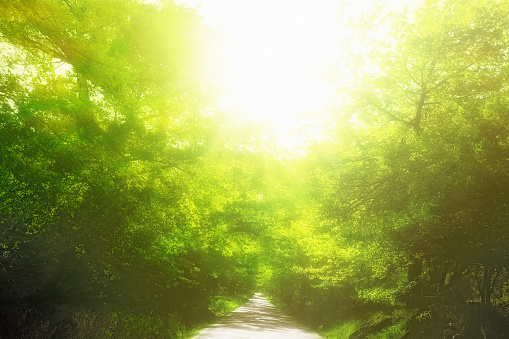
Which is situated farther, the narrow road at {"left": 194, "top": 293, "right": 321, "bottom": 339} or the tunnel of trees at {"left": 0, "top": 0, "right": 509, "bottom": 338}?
the narrow road at {"left": 194, "top": 293, "right": 321, "bottom": 339}

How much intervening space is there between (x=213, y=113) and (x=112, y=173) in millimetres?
7171

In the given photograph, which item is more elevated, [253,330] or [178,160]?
[178,160]

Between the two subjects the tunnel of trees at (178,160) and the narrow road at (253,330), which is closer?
the tunnel of trees at (178,160)

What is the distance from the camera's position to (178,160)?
14.7 meters

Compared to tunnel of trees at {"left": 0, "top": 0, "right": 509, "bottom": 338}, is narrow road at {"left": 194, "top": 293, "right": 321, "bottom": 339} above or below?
below

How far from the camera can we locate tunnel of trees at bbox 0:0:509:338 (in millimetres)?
10812

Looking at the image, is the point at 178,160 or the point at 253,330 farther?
the point at 253,330

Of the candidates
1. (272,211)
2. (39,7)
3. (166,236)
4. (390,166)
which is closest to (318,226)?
(390,166)

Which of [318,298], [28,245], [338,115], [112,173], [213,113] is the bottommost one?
[318,298]

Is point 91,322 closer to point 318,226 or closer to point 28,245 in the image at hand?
point 28,245

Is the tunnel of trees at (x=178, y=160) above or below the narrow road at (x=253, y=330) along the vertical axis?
above

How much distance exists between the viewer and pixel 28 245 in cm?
1026

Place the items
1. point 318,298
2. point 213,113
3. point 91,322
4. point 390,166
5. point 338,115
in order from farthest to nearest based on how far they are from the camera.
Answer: point 318,298, point 213,113, point 338,115, point 390,166, point 91,322

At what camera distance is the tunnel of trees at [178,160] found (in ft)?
35.5
